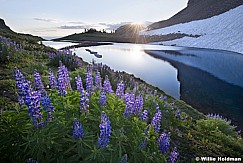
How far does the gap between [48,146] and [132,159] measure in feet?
4.44

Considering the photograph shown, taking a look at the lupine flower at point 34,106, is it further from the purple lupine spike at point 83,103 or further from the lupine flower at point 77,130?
the purple lupine spike at point 83,103

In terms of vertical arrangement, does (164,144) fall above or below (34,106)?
below

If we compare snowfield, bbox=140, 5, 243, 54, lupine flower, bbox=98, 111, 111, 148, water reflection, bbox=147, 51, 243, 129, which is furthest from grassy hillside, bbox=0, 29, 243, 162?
snowfield, bbox=140, 5, 243, 54

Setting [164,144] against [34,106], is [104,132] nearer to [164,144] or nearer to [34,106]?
[34,106]

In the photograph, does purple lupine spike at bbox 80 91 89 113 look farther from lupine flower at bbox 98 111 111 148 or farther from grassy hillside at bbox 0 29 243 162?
lupine flower at bbox 98 111 111 148

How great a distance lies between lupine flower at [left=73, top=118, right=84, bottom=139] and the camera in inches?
128

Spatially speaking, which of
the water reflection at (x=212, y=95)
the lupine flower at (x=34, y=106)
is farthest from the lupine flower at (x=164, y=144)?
the water reflection at (x=212, y=95)

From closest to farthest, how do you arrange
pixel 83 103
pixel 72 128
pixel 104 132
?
pixel 104 132 < pixel 72 128 < pixel 83 103

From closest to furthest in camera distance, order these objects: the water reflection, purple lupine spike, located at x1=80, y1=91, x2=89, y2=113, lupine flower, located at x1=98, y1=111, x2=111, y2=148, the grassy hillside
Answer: lupine flower, located at x1=98, y1=111, x2=111, y2=148, the grassy hillside, purple lupine spike, located at x1=80, y1=91, x2=89, y2=113, the water reflection

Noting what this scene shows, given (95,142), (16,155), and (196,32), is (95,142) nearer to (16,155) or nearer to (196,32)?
(16,155)

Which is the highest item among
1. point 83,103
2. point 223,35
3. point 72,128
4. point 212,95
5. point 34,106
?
point 223,35

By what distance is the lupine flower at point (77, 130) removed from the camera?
3.24 m

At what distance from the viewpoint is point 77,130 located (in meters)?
3.29

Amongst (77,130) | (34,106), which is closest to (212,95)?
(77,130)
